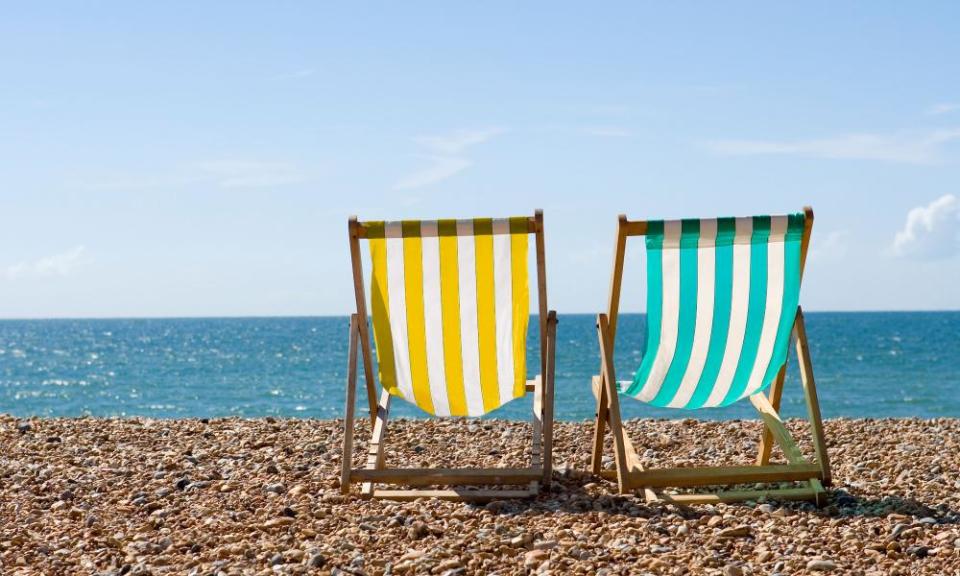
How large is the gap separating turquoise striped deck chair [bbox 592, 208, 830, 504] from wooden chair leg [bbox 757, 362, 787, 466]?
1cm

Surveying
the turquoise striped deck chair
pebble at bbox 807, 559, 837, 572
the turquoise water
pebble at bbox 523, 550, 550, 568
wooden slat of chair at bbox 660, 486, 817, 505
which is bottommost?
the turquoise water

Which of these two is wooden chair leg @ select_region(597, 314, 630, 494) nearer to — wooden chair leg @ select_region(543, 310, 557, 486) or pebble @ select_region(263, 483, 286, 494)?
wooden chair leg @ select_region(543, 310, 557, 486)

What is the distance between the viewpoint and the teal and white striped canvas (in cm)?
455

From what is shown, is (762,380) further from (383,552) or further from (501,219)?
(383,552)

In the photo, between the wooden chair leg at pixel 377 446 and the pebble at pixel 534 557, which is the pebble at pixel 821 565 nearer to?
the pebble at pixel 534 557

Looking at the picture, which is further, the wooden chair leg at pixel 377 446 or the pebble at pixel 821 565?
the wooden chair leg at pixel 377 446

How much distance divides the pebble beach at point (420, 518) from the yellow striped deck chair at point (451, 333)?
0.55ft

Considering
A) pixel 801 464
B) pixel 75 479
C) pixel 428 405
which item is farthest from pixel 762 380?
pixel 75 479

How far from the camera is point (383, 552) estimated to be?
3.80 m

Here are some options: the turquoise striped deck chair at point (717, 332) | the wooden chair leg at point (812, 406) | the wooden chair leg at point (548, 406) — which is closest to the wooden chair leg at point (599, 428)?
the turquoise striped deck chair at point (717, 332)

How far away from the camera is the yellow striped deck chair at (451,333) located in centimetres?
469

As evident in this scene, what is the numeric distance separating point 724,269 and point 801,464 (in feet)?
2.97

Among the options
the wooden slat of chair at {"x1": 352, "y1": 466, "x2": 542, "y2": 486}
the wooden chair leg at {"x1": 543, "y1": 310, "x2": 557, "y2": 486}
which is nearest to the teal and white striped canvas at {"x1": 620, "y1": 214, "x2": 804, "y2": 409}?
the wooden chair leg at {"x1": 543, "y1": 310, "x2": 557, "y2": 486}

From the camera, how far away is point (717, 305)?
4.70m
